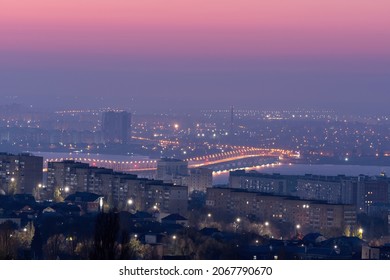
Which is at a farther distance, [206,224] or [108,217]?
[206,224]

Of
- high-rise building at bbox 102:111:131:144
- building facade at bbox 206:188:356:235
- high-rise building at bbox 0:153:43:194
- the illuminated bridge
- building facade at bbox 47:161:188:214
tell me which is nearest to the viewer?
building facade at bbox 206:188:356:235

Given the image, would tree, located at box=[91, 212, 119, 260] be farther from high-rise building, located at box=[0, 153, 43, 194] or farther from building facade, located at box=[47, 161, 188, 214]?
high-rise building, located at box=[0, 153, 43, 194]

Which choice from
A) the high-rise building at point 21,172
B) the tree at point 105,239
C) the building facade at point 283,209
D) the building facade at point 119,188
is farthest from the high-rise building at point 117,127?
the tree at point 105,239

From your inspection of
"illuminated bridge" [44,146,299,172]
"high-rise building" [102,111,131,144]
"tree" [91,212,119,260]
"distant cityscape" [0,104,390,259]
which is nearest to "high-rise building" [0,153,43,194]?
"distant cityscape" [0,104,390,259]

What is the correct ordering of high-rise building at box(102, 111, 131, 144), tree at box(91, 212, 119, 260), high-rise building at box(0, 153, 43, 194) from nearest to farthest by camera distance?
tree at box(91, 212, 119, 260) < high-rise building at box(0, 153, 43, 194) < high-rise building at box(102, 111, 131, 144)
